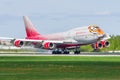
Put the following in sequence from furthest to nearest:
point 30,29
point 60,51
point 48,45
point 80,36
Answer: point 30,29 < point 48,45 < point 60,51 < point 80,36

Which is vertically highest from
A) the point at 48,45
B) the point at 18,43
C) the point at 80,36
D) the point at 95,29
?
the point at 95,29

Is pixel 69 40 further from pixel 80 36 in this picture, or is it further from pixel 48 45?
pixel 48 45

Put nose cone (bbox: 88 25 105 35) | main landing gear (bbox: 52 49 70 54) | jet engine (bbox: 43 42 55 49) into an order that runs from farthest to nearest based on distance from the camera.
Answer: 1. jet engine (bbox: 43 42 55 49)
2. nose cone (bbox: 88 25 105 35)
3. main landing gear (bbox: 52 49 70 54)

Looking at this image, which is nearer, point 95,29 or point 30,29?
point 95,29

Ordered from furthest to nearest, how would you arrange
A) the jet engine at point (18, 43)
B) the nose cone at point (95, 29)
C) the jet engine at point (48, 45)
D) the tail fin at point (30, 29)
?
the tail fin at point (30, 29) → the jet engine at point (18, 43) → the jet engine at point (48, 45) → the nose cone at point (95, 29)

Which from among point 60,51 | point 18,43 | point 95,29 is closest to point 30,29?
point 18,43

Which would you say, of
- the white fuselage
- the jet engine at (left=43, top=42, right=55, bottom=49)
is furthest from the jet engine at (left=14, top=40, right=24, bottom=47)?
the white fuselage

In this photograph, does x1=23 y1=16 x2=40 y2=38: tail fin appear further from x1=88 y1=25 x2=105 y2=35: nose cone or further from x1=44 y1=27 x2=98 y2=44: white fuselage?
x1=88 y1=25 x2=105 y2=35: nose cone

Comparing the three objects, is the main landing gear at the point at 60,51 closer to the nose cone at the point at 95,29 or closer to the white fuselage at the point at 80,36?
the white fuselage at the point at 80,36

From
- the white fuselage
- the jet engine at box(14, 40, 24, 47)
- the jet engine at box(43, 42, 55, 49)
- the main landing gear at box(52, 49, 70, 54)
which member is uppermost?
the white fuselage

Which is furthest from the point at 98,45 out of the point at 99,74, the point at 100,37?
the point at 99,74

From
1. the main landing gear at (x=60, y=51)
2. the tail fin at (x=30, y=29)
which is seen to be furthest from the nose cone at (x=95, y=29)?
the tail fin at (x=30, y=29)

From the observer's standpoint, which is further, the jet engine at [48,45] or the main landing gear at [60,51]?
the jet engine at [48,45]

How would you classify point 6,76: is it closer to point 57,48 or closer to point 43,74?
point 43,74
